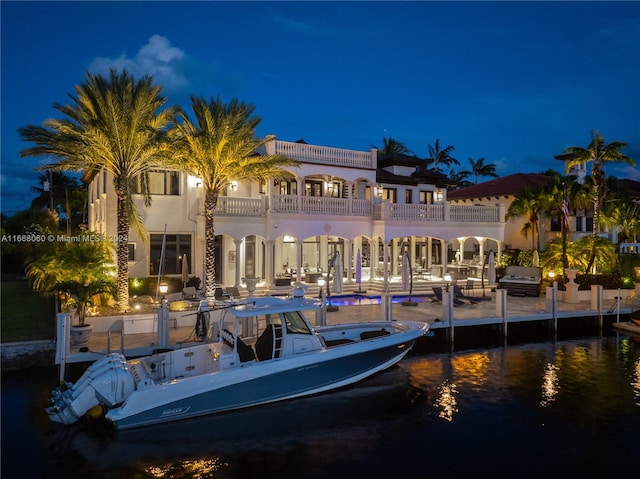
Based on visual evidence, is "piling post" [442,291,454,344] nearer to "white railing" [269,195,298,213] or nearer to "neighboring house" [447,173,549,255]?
"white railing" [269,195,298,213]

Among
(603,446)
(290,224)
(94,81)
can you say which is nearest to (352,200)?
(290,224)

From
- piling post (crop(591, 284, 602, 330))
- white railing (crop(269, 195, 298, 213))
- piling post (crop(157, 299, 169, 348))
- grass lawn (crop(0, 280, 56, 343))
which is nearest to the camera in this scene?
piling post (crop(157, 299, 169, 348))

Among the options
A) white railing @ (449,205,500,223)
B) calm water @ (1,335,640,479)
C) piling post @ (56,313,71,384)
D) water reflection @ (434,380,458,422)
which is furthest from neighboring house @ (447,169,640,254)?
piling post @ (56,313,71,384)

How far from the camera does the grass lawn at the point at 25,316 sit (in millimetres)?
15750

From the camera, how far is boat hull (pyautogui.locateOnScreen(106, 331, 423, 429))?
1015 cm

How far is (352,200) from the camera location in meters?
26.4

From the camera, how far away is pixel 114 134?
57.7 feet

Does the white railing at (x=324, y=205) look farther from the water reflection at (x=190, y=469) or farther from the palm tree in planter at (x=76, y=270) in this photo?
the water reflection at (x=190, y=469)

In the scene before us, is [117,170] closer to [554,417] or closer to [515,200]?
[554,417]

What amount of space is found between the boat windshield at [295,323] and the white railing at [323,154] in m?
13.7

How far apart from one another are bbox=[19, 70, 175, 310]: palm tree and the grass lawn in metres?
2.88

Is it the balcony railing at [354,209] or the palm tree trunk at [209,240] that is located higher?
the balcony railing at [354,209]

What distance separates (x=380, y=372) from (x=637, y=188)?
3932 cm

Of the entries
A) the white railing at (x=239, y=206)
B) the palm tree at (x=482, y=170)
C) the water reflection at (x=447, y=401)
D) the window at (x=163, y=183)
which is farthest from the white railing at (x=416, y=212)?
the palm tree at (x=482, y=170)
